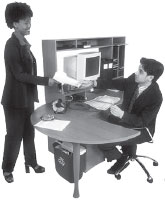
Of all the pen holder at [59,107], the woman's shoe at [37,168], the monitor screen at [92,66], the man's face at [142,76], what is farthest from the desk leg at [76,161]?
the monitor screen at [92,66]

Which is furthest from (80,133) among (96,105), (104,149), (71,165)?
(104,149)

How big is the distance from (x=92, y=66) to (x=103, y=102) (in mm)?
546

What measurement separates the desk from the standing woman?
19 cm

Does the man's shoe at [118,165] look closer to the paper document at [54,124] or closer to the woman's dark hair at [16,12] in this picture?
the paper document at [54,124]


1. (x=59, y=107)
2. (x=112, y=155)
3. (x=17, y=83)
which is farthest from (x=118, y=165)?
(x=17, y=83)

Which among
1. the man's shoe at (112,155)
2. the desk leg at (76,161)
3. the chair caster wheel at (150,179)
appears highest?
the desk leg at (76,161)

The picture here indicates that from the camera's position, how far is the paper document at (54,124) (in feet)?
8.28

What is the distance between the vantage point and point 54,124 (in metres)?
2.60

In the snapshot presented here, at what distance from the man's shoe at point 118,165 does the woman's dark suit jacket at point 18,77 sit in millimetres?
1341

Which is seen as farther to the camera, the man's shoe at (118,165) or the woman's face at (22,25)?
the man's shoe at (118,165)

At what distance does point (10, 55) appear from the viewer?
2.57 meters

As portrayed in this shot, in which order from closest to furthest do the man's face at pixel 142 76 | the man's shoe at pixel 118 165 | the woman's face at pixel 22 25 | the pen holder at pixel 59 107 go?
the woman's face at pixel 22 25 < the man's face at pixel 142 76 < the pen holder at pixel 59 107 < the man's shoe at pixel 118 165

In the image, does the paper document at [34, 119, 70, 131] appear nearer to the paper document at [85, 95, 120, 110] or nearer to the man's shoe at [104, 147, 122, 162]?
the paper document at [85, 95, 120, 110]

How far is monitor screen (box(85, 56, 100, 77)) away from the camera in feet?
11.0
